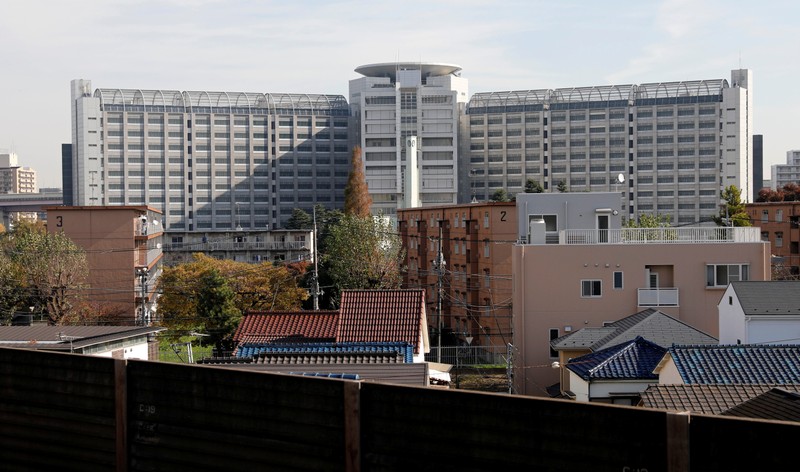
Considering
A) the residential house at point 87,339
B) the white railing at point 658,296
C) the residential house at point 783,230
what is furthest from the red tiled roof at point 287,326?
the residential house at point 783,230

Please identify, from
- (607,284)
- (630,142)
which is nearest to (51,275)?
(607,284)

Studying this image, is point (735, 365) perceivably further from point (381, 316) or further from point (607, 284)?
point (607, 284)

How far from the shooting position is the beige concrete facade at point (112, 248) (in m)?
34.0

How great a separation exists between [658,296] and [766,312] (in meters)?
6.61

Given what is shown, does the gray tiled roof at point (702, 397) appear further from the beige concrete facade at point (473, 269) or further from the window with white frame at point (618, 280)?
the beige concrete facade at point (473, 269)

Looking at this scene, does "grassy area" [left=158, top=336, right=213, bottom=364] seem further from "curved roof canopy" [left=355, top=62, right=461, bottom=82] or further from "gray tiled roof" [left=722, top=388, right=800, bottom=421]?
"curved roof canopy" [left=355, top=62, right=461, bottom=82]

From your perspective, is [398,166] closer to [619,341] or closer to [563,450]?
[619,341]

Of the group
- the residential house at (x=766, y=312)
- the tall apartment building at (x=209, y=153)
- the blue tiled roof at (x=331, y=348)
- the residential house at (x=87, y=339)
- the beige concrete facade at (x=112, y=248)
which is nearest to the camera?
the residential house at (x=87, y=339)

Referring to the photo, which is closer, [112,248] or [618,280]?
[618,280]

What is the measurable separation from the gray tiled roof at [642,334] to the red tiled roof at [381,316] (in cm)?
345

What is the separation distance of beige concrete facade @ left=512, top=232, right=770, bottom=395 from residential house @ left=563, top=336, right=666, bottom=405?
8.65 meters

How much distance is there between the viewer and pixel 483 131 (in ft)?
275

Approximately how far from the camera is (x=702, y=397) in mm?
9039

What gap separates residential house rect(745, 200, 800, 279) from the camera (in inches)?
1871
